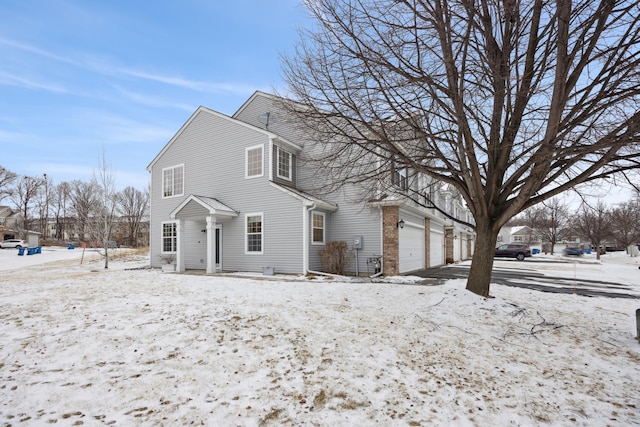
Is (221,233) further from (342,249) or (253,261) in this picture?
(342,249)

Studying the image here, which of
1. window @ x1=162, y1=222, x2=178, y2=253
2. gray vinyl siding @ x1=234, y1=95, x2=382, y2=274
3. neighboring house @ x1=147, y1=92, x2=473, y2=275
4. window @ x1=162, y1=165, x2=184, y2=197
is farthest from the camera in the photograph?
window @ x1=162, y1=222, x2=178, y2=253

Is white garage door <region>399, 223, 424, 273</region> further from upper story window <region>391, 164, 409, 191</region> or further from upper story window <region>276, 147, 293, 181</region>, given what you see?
upper story window <region>276, 147, 293, 181</region>

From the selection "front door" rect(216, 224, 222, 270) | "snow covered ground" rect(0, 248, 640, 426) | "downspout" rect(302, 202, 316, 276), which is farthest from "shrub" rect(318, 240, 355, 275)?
"snow covered ground" rect(0, 248, 640, 426)

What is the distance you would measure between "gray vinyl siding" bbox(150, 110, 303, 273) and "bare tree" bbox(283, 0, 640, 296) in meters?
6.66

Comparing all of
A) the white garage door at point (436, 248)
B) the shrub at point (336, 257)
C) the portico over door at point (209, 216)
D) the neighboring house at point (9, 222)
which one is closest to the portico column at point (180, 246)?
the portico over door at point (209, 216)

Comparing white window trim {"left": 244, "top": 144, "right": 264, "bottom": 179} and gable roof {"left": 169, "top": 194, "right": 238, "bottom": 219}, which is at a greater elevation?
white window trim {"left": 244, "top": 144, "right": 264, "bottom": 179}

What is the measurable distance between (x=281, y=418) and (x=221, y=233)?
1247cm

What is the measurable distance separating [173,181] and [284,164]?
6.64m

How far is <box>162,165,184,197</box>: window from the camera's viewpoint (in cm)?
1630

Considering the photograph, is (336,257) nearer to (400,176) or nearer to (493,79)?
(400,176)

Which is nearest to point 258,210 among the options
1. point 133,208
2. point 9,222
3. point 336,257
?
point 336,257

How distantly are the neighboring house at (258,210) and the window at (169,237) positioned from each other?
0.05 meters

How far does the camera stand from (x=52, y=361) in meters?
3.88

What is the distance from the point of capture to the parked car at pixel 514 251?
28.5 meters
